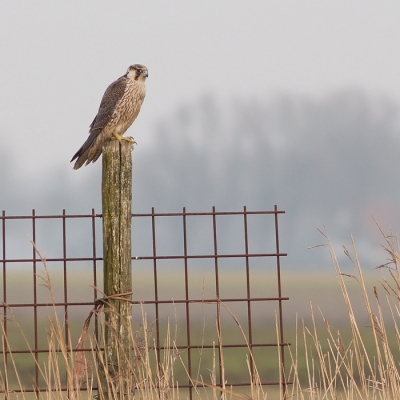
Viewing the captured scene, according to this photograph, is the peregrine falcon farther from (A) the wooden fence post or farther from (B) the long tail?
(A) the wooden fence post

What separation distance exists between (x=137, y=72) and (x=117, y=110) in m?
0.40

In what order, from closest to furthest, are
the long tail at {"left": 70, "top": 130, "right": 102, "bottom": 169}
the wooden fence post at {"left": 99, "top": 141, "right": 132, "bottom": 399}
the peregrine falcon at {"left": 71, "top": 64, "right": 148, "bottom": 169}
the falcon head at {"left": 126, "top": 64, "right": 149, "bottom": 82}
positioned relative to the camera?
the wooden fence post at {"left": 99, "top": 141, "right": 132, "bottom": 399} → the long tail at {"left": 70, "top": 130, "right": 102, "bottom": 169} → the peregrine falcon at {"left": 71, "top": 64, "right": 148, "bottom": 169} → the falcon head at {"left": 126, "top": 64, "right": 149, "bottom": 82}

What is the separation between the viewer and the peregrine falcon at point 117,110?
4844 mm

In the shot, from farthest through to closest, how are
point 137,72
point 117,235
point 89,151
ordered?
1. point 137,72
2. point 89,151
3. point 117,235

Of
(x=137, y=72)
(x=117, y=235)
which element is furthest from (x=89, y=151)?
(x=117, y=235)

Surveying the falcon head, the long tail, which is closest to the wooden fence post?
the long tail

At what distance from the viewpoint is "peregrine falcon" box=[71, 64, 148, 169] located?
484 centimetres

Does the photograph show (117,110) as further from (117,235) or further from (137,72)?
(117,235)

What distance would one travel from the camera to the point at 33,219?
11.6 ft

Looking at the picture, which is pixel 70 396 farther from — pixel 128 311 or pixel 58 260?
pixel 58 260

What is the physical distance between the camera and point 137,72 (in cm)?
506

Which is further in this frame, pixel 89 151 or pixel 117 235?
pixel 89 151

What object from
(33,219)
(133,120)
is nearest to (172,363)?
(33,219)

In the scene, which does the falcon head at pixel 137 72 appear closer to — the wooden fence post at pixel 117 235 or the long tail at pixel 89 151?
the long tail at pixel 89 151
